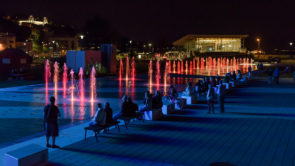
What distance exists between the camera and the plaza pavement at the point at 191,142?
25.7 feet

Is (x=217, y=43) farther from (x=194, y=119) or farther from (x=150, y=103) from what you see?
(x=150, y=103)

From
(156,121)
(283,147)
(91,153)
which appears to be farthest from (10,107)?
(283,147)

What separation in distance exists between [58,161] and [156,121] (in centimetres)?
538

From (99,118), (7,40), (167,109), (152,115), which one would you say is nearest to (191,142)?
(99,118)

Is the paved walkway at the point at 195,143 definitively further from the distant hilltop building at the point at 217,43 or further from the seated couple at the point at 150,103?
the distant hilltop building at the point at 217,43

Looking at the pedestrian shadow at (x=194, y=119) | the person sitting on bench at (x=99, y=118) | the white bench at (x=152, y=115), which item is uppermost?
the person sitting on bench at (x=99, y=118)

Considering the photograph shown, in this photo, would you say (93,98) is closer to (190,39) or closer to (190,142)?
(190,142)

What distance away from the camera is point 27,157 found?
665cm

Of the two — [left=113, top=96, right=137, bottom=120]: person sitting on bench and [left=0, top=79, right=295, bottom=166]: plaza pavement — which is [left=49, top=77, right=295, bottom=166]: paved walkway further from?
[left=113, top=96, right=137, bottom=120]: person sitting on bench

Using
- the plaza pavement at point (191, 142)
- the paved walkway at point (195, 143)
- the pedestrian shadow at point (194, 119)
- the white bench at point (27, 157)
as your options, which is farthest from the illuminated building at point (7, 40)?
the white bench at point (27, 157)

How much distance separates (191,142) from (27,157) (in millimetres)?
4545

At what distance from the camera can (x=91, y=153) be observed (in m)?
8.35

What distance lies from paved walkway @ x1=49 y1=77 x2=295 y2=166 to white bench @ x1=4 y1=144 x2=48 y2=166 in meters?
0.58

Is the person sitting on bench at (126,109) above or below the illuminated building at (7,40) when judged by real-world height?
below
